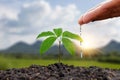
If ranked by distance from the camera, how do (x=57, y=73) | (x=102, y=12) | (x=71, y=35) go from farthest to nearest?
(x=71, y=35) → (x=57, y=73) → (x=102, y=12)

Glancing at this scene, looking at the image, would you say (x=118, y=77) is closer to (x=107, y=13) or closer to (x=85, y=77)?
(x=85, y=77)

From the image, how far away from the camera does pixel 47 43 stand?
3875 millimetres

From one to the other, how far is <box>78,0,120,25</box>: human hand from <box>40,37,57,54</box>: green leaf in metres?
0.56

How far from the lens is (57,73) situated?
11.6 feet

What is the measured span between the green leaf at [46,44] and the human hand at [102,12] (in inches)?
22.1

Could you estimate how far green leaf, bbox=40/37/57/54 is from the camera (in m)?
3.86

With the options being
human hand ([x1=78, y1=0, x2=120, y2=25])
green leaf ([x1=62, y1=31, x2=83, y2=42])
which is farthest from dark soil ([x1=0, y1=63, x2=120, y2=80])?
human hand ([x1=78, y1=0, x2=120, y2=25])

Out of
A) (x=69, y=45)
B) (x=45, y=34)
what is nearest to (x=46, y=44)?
(x=45, y=34)

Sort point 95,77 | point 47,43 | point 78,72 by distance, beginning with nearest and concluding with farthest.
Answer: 1. point 95,77
2. point 78,72
3. point 47,43

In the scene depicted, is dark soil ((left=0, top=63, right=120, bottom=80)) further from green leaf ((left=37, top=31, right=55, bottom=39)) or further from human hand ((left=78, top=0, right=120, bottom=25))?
human hand ((left=78, top=0, right=120, bottom=25))

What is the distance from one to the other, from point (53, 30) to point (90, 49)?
1.65ft

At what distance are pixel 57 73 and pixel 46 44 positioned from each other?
0.47 m

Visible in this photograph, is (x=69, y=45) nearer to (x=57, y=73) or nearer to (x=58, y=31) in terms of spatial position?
(x=58, y=31)

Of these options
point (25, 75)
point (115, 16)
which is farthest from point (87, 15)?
point (25, 75)
